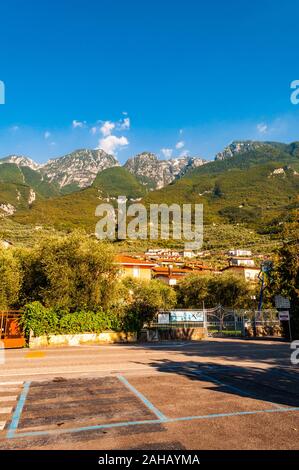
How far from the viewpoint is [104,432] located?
6145 millimetres

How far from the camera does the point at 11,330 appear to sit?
69.6ft

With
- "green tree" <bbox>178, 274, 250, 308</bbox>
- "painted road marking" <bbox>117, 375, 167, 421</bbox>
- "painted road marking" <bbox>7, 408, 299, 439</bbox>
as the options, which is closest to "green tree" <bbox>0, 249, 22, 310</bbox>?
"painted road marking" <bbox>117, 375, 167, 421</bbox>

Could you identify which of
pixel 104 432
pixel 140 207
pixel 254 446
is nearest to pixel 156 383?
pixel 104 432

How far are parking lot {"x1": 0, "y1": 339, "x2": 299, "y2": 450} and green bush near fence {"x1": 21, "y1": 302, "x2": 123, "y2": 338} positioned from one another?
246 inches

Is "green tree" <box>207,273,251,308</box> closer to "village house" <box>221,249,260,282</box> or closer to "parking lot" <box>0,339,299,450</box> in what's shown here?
"village house" <box>221,249,260,282</box>

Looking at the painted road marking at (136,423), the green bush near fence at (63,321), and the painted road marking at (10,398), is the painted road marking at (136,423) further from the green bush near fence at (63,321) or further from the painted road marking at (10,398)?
the green bush near fence at (63,321)

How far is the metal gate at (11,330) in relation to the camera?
20406 millimetres

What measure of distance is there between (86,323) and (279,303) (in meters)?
16.7

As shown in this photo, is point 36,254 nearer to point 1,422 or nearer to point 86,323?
point 86,323

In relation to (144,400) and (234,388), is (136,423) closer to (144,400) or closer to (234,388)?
(144,400)

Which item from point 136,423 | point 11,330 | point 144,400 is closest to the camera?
point 136,423

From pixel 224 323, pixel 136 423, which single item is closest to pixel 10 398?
pixel 136 423

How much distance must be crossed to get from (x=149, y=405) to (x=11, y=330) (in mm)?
15972

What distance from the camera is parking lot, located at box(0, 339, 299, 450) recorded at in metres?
5.82
